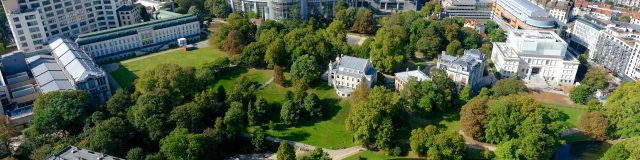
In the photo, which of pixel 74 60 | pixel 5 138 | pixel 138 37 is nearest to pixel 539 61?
A: pixel 138 37

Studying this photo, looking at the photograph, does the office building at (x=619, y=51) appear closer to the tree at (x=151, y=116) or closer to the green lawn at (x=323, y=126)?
the green lawn at (x=323, y=126)

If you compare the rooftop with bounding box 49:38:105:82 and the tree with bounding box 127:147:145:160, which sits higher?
the rooftop with bounding box 49:38:105:82

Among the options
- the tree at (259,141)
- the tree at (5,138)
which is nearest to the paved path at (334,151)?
the tree at (259,141)

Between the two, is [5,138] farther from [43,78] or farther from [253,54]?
[253,54]

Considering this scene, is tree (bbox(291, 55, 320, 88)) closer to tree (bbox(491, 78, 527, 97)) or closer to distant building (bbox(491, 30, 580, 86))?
tree (bbox(491, 78, 527, 97))

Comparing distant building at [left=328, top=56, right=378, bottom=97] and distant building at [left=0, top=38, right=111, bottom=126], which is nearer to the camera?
distant building at [left=0, top=38, right=111, bottom=126]

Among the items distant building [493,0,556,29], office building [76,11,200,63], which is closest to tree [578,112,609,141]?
distant building [493,0,556,29]
